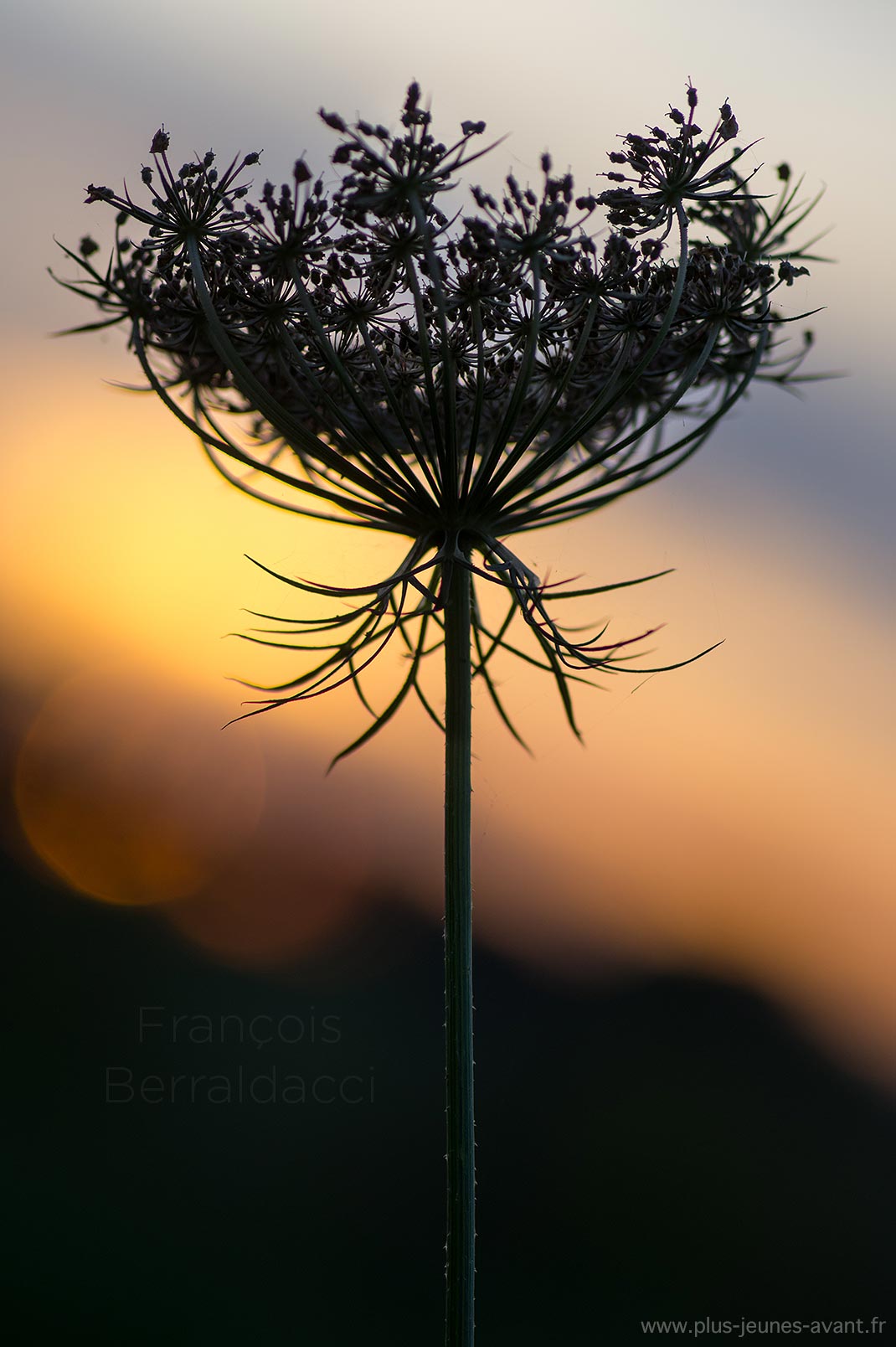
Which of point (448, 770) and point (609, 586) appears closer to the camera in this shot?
point (448, 770)

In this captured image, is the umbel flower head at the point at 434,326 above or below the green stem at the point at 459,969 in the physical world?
above

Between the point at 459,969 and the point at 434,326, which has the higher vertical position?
the point at 434,326

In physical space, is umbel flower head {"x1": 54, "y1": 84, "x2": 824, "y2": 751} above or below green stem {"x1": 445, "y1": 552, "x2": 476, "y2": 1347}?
above

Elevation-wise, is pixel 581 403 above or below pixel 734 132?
below

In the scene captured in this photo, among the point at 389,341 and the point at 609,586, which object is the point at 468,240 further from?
the point at 609,586

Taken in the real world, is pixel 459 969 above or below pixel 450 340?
below

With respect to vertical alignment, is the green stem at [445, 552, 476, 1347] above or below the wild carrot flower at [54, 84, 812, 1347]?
below

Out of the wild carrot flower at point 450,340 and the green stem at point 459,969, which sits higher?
the wild carrot flower at point 450,340

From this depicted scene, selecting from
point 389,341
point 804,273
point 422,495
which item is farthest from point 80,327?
point 804,273
